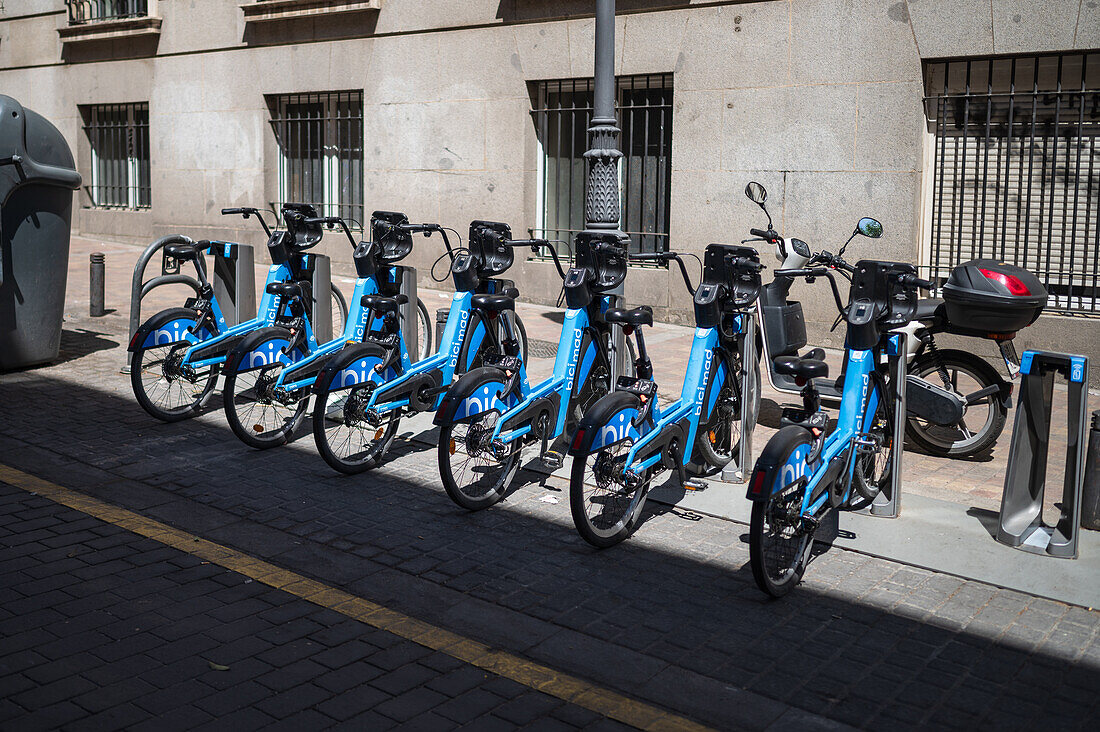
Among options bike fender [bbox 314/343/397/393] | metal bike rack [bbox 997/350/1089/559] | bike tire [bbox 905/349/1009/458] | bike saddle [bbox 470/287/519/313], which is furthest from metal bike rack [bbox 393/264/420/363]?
metal bike rack [bbox 997/350/1089/559]

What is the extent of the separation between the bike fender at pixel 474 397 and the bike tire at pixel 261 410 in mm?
1475

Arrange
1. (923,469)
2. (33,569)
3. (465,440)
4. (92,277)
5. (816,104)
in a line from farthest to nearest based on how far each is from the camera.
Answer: (92,277) → (816,104) → (923,469) → (465,440) → (33,569)

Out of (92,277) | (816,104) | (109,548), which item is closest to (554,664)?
(109,548)

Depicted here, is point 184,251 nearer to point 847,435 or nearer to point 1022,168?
point 847,435

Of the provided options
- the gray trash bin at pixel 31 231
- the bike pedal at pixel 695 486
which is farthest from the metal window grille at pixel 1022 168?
the gray trash bin at pixel 31 231

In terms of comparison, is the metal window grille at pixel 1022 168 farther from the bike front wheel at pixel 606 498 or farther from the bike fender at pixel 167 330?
the bike fender at pixel 167 330

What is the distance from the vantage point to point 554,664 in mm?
4090

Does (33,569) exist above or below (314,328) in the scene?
below

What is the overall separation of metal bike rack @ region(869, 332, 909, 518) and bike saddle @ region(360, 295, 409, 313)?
9.63 feet

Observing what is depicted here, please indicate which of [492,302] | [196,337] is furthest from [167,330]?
[492,302]

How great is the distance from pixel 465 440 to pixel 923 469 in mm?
2966

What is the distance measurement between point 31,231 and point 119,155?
1103cm

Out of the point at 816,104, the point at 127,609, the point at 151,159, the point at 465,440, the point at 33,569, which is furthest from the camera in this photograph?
the point at 151,159

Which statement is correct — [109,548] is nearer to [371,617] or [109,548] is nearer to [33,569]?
[33,569]
